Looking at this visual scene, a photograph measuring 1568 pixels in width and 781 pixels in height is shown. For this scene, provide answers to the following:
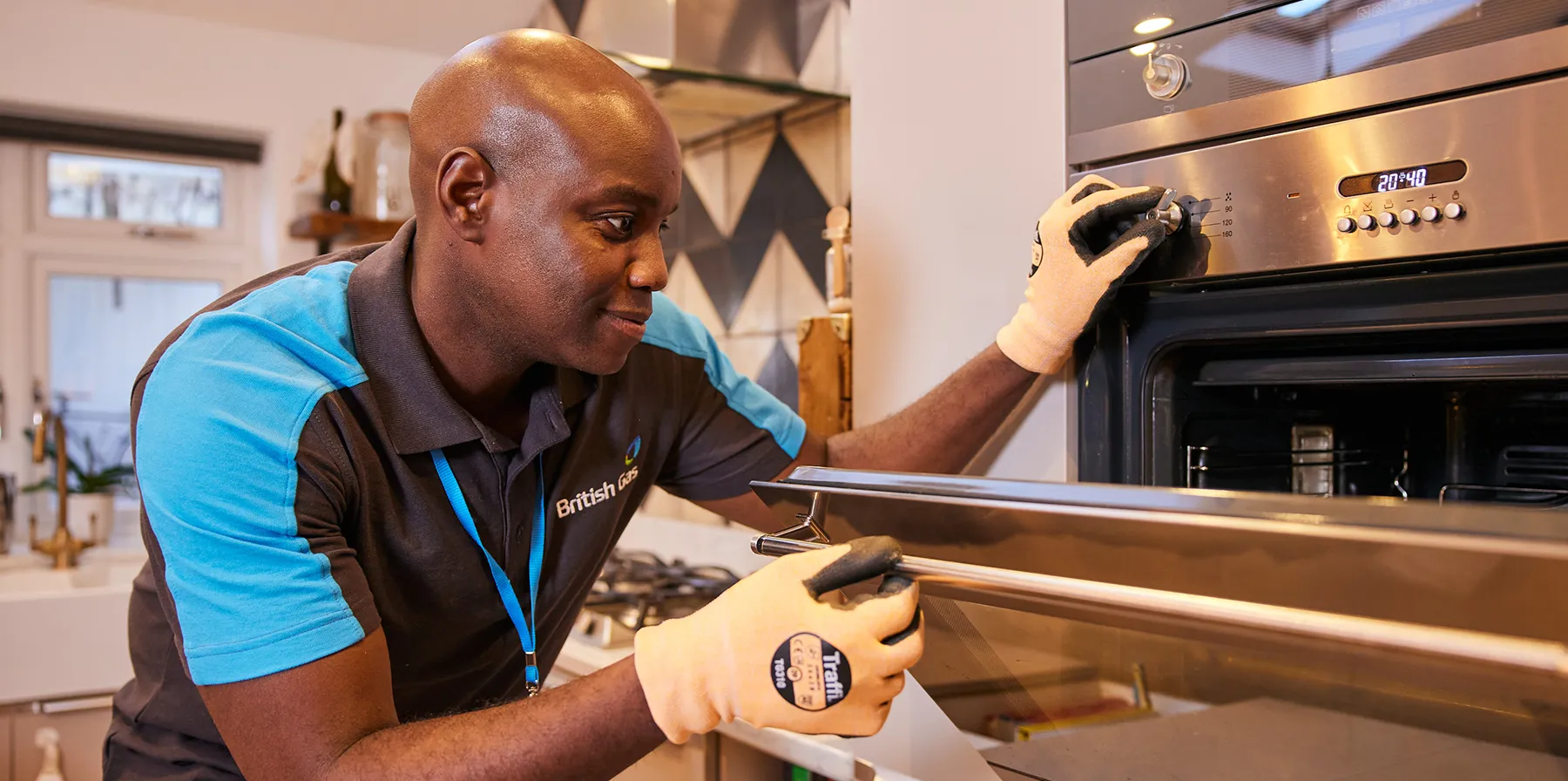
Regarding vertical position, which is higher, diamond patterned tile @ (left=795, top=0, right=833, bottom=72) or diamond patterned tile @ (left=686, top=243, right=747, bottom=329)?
diamond patterned tile @ (left=795, top=0, right=833, bottom=72)

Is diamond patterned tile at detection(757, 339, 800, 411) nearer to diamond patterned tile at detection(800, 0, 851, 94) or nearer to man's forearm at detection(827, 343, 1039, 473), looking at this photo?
diamond patterned tile at detection(800, 0, 851, 94)

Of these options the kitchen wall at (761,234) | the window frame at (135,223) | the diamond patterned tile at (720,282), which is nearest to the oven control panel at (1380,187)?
the kitchen wall at (761,234)

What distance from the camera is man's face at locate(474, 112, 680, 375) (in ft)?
2.99

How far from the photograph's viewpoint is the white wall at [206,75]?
255 cm

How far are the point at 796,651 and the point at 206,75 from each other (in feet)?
8.86

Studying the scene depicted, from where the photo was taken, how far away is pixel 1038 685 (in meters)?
0.84

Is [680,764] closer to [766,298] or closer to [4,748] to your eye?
[766,298]

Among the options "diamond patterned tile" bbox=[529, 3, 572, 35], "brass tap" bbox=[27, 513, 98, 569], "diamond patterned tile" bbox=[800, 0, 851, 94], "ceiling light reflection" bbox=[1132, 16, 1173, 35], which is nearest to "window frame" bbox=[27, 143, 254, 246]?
"brass tap" bbox=[27, 513, 98, 569]

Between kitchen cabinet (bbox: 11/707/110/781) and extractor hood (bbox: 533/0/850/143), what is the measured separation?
63.1 inches

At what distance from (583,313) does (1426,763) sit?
0.69m

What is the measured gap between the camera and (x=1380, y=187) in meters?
0.77

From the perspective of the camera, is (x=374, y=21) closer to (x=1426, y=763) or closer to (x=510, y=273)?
(x=510, y=273)

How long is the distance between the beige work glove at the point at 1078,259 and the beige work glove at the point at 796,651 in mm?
366

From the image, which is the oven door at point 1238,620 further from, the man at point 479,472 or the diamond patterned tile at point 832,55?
the diamond patterned tile at point 832,55
